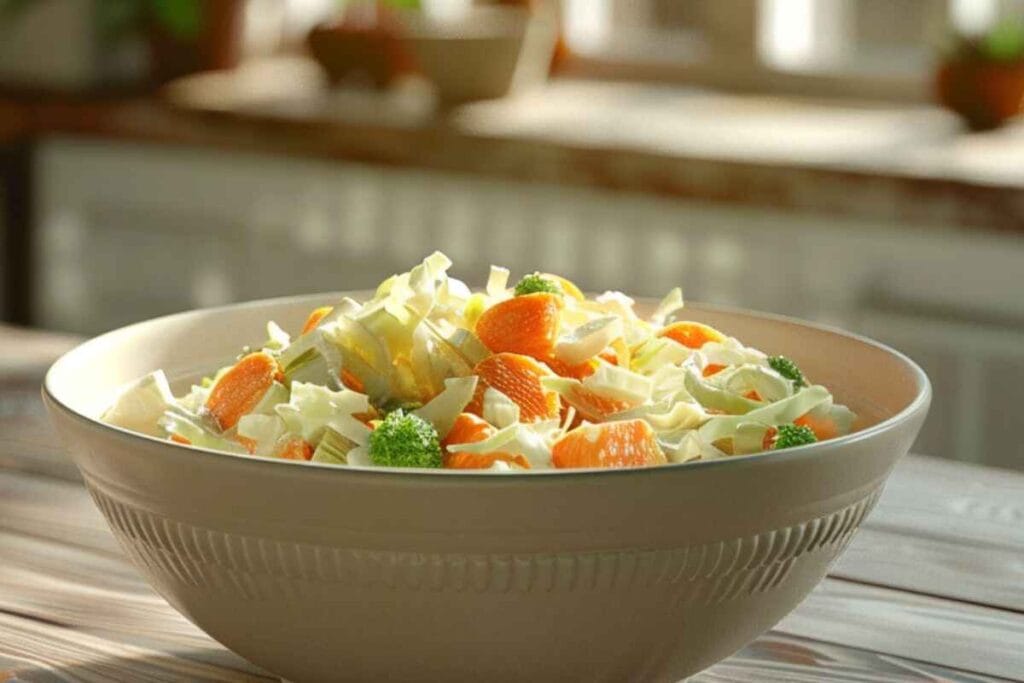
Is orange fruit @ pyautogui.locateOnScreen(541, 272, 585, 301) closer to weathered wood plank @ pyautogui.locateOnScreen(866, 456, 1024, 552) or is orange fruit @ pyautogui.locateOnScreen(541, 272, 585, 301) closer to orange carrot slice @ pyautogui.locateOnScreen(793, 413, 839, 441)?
orange carrot slice @ pyautogui.locateOnScreen(793, 413, 839, 441)

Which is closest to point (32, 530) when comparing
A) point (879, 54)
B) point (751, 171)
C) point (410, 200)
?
point (751, 171)

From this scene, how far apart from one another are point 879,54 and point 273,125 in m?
1.15

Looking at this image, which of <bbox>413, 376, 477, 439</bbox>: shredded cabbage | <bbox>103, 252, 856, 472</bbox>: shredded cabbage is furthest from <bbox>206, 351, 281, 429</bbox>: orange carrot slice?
<bbox>413, 376, 477, 439</bbox>: shredded cabbage

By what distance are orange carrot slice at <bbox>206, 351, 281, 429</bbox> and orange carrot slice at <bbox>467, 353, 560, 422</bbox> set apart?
0.40 feet

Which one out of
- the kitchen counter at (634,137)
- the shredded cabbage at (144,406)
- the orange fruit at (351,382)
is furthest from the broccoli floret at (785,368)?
the kitchen counter at (634,137)

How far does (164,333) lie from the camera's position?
101 cm

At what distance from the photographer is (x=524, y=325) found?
85 centimetres

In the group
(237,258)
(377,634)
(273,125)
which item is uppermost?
(377,634)

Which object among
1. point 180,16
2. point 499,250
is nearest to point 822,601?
point 499,250

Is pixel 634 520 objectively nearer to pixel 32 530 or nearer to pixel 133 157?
pixel 32 530

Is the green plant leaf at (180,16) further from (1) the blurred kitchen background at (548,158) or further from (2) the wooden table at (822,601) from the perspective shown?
(2) the wooden table at (822,601)

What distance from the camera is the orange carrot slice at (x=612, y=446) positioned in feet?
2.47

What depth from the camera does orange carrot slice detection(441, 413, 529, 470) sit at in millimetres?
760

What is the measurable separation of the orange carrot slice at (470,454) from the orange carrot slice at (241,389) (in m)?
0.13
